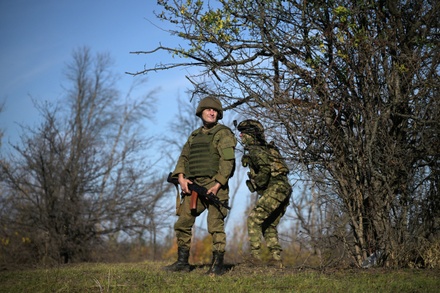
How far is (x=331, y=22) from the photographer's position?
675 cm

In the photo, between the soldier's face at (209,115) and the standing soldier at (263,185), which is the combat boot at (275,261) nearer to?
the standing soldier at (263,185)

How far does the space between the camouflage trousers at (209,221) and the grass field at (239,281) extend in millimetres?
443

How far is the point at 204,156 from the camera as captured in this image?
22.7 ft

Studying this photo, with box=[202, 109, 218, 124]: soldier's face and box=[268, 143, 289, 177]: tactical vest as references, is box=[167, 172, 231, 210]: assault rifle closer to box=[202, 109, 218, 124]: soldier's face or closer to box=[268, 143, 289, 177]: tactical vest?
box=[202, 109, 218, 124]: soldier's face

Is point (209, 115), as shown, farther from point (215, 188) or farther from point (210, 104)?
point (215, 188)

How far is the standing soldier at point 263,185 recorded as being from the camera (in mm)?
7449

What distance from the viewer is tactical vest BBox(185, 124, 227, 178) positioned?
6.87 m

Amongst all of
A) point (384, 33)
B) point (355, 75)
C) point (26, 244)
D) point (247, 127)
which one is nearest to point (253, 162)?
point (247, 127)

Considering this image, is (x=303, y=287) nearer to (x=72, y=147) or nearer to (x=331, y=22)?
(x=331, y=22)

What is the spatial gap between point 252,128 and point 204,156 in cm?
90

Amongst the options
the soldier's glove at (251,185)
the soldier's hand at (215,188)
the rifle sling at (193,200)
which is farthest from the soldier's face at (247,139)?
the rifle sling at (193,200)

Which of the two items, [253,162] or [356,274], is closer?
[356,274]

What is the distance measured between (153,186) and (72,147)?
115 inches

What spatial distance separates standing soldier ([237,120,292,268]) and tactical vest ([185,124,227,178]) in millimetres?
639
